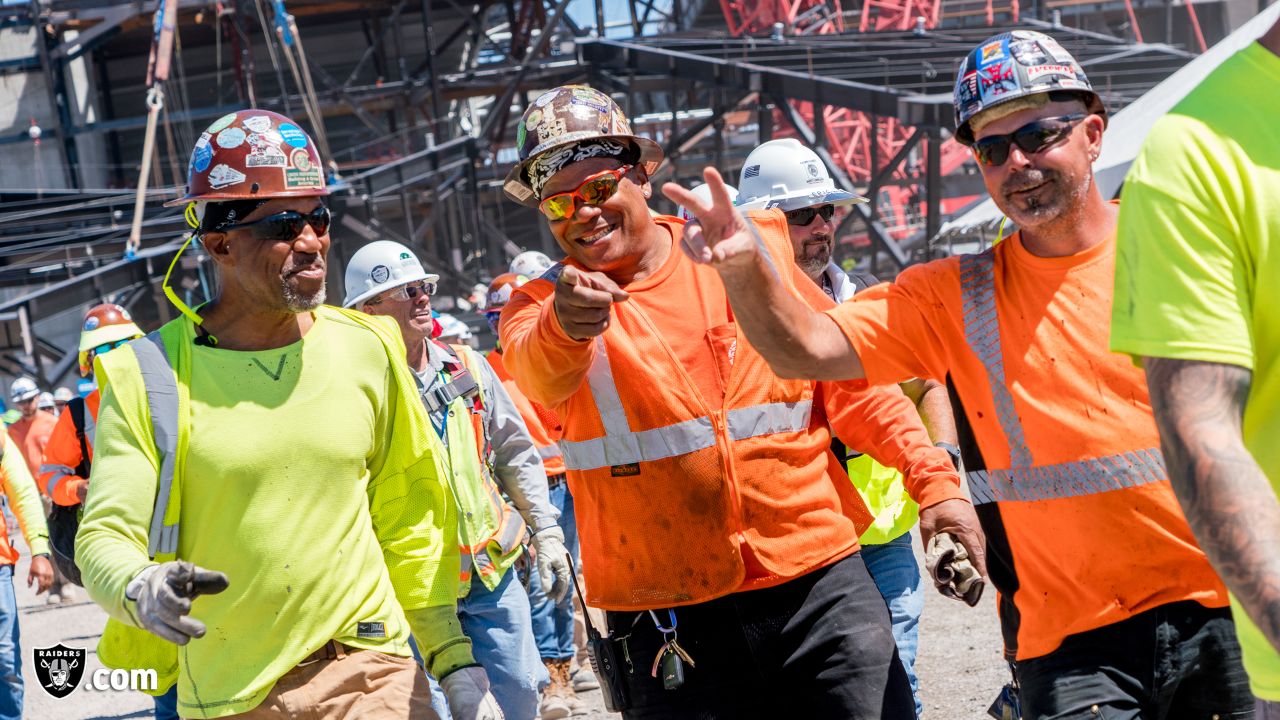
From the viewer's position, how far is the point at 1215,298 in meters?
1.90

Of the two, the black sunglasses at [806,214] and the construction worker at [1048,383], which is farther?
the black sunglasses at [806,214]

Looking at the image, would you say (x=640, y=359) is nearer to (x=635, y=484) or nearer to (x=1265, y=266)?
(x=635, y=484)

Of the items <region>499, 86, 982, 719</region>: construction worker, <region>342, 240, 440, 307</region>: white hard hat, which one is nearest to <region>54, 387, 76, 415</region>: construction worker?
<region>342, 240, 440, 307</region>: white hard hat

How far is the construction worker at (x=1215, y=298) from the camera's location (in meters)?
1.88

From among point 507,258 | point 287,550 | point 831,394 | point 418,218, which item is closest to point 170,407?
point 287,550

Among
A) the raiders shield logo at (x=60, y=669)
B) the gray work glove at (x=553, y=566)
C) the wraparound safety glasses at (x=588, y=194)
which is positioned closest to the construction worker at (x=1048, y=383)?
the wraparound safety glasses at (x=588, y=194)

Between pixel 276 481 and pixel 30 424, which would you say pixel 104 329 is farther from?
pixel 30 424

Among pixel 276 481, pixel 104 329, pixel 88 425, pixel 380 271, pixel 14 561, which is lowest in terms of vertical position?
pixel 14 561

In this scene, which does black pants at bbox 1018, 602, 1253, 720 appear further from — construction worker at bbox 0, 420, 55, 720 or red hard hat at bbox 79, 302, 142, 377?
red hard hat at bbox 79, 302, 142, 377

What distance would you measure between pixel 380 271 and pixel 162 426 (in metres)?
3.19

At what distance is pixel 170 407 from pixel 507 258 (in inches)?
900

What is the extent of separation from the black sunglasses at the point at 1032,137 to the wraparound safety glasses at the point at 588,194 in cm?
101

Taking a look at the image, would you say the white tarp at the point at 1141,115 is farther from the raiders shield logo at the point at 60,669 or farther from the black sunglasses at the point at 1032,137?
the black sunglasses at the point at 1032,137

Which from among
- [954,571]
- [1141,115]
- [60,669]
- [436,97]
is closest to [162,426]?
[954,571]
